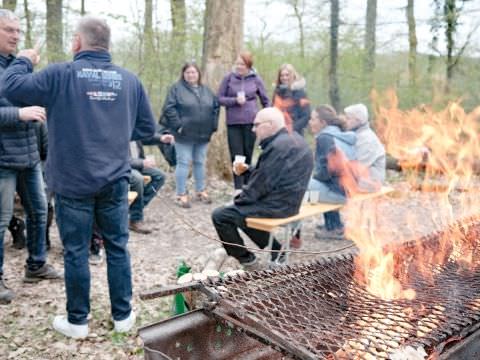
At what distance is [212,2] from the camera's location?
8.20m

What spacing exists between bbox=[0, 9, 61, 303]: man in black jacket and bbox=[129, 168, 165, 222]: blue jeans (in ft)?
4.41

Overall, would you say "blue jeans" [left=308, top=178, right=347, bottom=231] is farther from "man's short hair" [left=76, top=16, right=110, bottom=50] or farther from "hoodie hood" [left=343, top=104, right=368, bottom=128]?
"man's short hair" [left=76, top=16, right=110, bottom=50]

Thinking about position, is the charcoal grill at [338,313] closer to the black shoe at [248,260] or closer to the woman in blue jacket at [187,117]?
the black shoe at [248,260]

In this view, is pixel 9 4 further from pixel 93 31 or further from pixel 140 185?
pixel 93 31

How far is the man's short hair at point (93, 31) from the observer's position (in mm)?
3100

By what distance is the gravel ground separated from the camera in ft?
11.0

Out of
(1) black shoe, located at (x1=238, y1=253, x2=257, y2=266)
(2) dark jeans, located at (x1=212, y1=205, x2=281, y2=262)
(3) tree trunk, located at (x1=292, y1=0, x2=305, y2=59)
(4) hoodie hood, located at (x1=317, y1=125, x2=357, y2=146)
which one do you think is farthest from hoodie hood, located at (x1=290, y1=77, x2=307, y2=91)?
(3) tree trunk, located at (x1=292, y1=0, x2=305, y2=59)

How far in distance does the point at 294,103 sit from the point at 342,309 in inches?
216

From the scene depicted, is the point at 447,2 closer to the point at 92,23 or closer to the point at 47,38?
the point at 47,38

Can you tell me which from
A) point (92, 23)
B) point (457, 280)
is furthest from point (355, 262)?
point (92, 23)

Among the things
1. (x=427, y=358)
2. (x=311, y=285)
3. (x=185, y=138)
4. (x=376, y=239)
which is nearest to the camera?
(x=427, y=358)

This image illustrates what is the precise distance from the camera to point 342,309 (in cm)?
227

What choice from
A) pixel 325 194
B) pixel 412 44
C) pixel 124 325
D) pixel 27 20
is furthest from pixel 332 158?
pixel 27 20

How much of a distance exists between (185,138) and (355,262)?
4.70m
